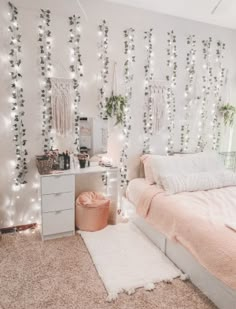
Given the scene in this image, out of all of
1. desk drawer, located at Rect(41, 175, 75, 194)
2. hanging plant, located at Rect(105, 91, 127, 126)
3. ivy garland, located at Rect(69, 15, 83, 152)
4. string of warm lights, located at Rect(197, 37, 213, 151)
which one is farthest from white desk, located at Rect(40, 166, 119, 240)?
string of warm lights, located at Rect(197, 37, 213, 151)

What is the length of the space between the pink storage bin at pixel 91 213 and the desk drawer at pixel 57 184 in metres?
0.25

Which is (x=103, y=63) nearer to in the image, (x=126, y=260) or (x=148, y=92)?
(x=148, y=92)

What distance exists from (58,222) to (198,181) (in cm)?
163

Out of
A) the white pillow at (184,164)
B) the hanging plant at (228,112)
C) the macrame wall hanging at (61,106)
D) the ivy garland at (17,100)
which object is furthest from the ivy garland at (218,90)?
the ivy garland at (17,100)

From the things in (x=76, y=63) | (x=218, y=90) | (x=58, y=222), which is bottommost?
(x=58, y=222)

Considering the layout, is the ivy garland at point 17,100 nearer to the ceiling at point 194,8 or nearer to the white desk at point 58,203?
the white desk at point 58,203

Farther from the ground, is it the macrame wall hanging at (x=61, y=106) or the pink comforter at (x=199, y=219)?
the macrame wall hanging at (x=61, y=106)

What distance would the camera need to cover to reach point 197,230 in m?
1.96

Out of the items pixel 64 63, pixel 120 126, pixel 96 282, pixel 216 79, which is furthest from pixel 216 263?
pixel 216 79

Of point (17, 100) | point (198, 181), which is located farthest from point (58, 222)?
point (198, 181)

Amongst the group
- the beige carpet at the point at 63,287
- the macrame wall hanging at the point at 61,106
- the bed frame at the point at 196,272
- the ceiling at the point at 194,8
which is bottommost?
the beige carpet at the point at 63,287

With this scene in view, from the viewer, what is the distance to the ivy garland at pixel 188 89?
3.34 metres

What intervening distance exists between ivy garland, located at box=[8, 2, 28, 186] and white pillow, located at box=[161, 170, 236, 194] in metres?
1.59

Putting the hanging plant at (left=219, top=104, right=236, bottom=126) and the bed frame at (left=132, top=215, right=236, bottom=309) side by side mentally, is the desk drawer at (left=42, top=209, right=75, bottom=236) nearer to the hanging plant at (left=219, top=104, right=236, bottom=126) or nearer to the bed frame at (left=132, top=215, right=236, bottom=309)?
the bed frame at (left=132, top=215, right=236, bottom=309)
